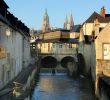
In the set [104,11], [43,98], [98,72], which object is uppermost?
[104,11]

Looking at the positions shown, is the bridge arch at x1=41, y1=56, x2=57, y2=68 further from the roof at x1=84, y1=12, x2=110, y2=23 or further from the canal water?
the canal water

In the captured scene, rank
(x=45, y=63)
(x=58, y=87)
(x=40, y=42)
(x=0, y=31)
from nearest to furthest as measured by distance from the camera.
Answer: (x=0, y=31), (x=58, y=87), (x=45, y=63), (x=40, y=42)

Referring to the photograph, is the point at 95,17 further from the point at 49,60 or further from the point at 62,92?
the point at 62,92

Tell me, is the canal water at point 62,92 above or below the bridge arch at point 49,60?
below

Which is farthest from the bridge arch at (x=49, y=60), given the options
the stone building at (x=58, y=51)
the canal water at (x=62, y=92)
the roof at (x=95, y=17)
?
the canal water at (x=62, y=92)

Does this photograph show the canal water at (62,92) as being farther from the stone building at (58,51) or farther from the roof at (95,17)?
the stone building at (58,51)

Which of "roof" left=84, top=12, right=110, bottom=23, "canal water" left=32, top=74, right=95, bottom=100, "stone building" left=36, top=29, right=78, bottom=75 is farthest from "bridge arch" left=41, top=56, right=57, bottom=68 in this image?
"canal water" left=32, top=74, right=95, bottom=100

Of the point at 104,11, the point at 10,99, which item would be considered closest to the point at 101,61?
the point at 10,99

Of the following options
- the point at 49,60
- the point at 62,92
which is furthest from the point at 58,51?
the point at 62,92

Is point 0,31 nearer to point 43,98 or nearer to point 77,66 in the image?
point 43,98

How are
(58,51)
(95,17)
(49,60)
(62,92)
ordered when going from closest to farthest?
(62,92) < (95,17) < (58,51) < (49,60)

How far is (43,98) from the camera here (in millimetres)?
38375

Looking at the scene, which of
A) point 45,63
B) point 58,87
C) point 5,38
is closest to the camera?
point 5,38

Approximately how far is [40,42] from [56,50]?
8.30 m
